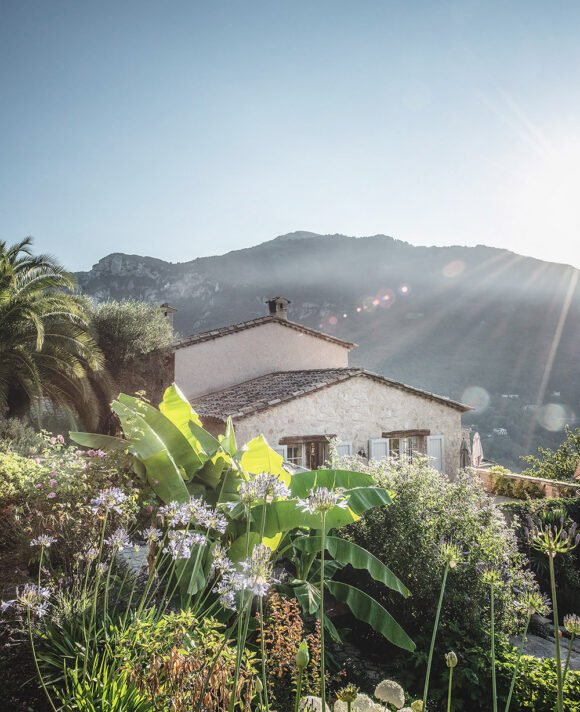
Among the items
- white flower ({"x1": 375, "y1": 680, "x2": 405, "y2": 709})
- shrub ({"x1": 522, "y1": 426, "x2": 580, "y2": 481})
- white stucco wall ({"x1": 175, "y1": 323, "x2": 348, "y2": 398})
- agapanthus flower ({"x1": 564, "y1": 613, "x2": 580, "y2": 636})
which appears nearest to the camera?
agapanthus flower ({"x1": 564, "y1": 613, "x2": 580, "y2": 636})

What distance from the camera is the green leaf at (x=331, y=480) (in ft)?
17.8

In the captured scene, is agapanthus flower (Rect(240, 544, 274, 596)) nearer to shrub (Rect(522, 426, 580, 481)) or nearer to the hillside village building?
the hillside village building

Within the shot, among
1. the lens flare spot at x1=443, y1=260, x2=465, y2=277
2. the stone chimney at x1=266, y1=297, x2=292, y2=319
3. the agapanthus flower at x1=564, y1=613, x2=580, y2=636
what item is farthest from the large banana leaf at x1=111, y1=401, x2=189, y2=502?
the lens flare spot at x1=443, y1=260, x2=465, y2=277

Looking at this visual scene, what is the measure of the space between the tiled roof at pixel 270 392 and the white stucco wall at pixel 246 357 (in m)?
0.62

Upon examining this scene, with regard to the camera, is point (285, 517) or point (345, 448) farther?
point (345, 448)

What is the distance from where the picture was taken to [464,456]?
1557 centimetres

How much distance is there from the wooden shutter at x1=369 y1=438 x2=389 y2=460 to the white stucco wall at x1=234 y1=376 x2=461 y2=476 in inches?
7.5

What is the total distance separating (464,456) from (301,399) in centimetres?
715

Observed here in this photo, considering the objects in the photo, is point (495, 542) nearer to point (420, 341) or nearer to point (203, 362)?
point (203, 362)

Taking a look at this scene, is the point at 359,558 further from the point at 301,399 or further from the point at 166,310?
the point at 166,310

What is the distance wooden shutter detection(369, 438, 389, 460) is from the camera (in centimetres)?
1399

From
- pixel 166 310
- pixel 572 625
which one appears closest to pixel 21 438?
pixel 166 310

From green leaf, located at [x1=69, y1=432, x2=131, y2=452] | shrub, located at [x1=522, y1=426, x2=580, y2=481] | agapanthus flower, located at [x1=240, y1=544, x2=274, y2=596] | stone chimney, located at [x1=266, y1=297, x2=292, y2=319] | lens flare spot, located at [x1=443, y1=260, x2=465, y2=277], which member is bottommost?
shrub, located at [x1=522, y1=426, x2=580, y2=481]

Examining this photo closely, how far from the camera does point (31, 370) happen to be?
12.3 m
